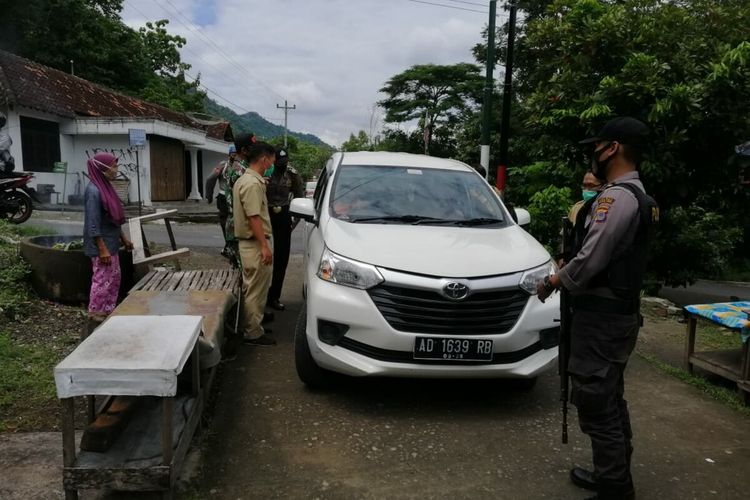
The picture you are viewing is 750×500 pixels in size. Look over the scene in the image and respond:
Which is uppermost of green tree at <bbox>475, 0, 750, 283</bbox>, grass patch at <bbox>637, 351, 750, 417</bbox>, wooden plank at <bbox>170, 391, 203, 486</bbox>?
green tree at <bbox>475, 0, 750, 283</bbox>

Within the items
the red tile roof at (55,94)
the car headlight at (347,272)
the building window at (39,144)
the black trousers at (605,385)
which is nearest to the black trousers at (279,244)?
the car headlight at (347,272)

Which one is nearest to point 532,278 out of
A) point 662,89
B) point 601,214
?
point 601,214

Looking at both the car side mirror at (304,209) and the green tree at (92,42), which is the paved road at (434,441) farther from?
the green tree at (92,42)

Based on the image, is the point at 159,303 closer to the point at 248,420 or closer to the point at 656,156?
the point at 248,420

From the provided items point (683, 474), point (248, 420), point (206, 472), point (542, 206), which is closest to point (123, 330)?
point (206, 472)

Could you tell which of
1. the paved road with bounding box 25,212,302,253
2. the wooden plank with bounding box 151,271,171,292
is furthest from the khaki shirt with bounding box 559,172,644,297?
the paved road with bounding box 25,212,302,253

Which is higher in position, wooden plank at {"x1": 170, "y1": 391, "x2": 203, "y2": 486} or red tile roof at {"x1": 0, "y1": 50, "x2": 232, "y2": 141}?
red tile roof at {"x1": 0, "y1": 50, "x2": 232, "y2": 141}

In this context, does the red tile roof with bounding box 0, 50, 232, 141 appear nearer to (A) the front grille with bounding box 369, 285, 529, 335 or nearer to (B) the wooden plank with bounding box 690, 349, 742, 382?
(A) the front grille with bounding box 369, 285, 529, 335

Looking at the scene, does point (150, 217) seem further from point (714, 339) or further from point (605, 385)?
point (714, 339)

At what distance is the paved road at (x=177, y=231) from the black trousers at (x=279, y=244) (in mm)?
4370

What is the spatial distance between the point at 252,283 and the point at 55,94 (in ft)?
59.4

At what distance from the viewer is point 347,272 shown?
11.7 feet

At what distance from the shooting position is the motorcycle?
11.0 metres

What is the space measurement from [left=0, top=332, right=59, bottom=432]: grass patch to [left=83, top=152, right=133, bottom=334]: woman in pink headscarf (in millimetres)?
492
